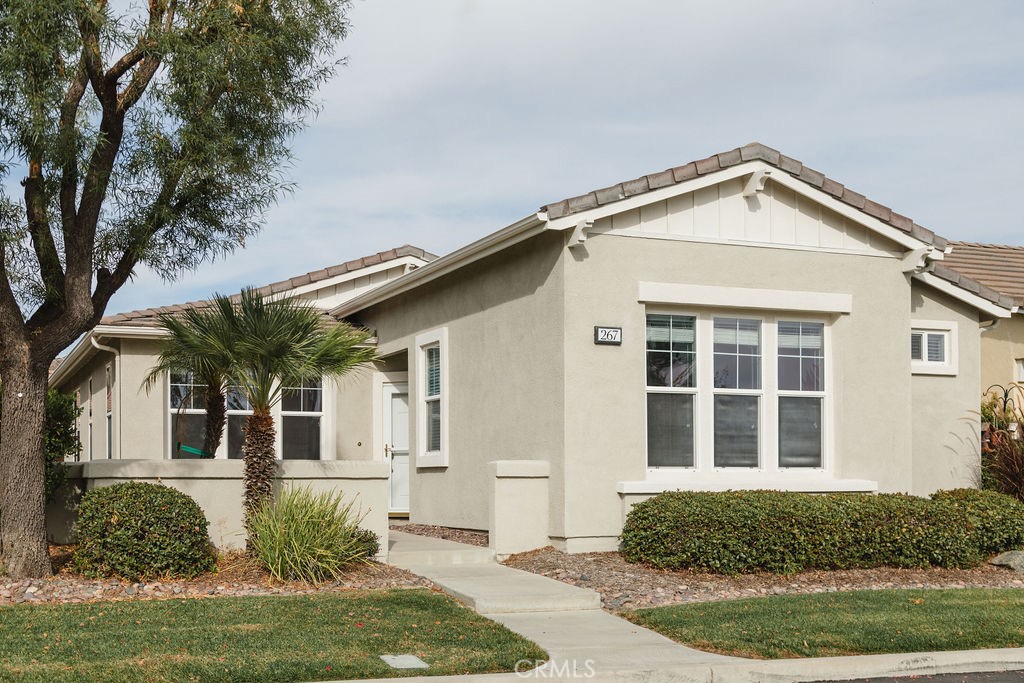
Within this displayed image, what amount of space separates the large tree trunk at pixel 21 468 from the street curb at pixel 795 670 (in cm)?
523

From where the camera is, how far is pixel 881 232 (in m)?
13.9

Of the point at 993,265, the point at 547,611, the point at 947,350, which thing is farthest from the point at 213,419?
the point at 993,265

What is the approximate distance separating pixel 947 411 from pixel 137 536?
10340 millimetres

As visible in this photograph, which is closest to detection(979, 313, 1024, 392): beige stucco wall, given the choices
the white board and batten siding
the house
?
Answer: the house

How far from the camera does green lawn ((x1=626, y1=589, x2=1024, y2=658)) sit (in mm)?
8633

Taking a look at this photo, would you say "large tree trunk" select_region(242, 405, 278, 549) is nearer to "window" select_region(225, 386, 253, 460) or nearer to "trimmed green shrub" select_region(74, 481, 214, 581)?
"trimmed green shrub" select_region(74, 481, 214, 581)

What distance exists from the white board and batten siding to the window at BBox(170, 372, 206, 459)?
279 inches

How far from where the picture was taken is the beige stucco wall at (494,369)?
42.1ft

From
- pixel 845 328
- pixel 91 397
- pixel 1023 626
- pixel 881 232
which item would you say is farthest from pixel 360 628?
pixel 91 397

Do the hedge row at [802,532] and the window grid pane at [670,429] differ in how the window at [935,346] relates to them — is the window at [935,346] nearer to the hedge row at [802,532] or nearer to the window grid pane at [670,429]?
the hedge row at [802,532]

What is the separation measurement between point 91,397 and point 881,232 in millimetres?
13410

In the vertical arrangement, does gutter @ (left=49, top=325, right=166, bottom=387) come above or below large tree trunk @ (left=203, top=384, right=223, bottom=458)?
above

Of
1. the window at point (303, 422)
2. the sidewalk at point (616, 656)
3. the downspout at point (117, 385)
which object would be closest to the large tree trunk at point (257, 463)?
the sidewalk at point (616, 656)

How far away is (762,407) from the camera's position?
13438 millimetres
